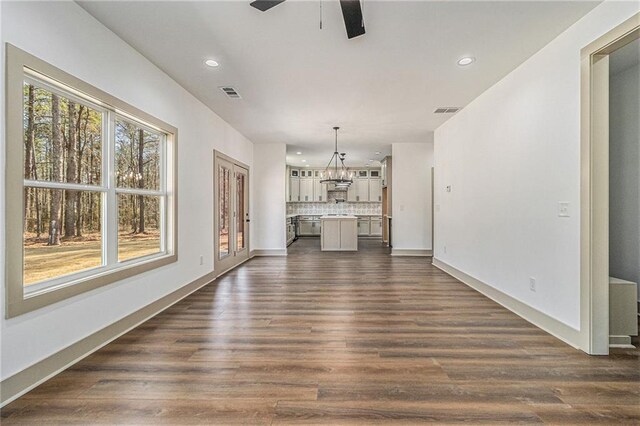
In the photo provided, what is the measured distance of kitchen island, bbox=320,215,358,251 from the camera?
8.62 m

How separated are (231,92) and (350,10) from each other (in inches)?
101

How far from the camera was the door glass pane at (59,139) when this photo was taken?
213 centimetres

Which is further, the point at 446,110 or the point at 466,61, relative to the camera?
the point at 446,110

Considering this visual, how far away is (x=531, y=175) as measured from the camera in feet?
10.3

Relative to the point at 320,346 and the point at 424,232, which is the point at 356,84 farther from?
the point at 424,232

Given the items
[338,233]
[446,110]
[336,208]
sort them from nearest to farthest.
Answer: [446,110] < [338,233] < [336,208]

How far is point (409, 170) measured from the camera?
24.5 ft

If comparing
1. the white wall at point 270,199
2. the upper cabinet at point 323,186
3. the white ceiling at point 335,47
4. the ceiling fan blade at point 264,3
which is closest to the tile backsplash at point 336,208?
the upper cabinet at point 323,186

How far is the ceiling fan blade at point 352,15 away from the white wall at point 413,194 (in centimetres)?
542

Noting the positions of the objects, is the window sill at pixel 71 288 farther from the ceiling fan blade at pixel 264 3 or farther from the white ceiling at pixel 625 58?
the white ceiling at pixel 625 58

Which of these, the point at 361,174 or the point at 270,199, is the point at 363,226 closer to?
the point at 361,174

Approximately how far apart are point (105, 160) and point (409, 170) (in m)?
6.34

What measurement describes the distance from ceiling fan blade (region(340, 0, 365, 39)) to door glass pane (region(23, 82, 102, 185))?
2299 millimetres

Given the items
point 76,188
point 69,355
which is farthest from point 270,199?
point 69,355
